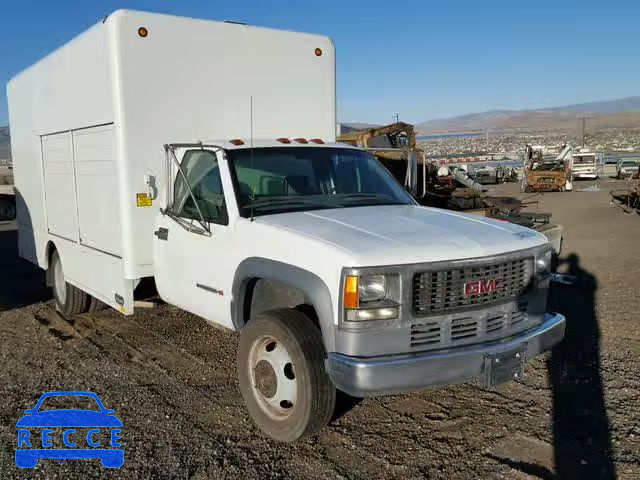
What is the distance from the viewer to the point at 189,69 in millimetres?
5730

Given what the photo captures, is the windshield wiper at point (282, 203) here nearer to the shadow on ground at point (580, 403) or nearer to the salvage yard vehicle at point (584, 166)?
the shadow on ground at point (580, 403)

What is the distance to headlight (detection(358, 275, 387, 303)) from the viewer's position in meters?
3.57

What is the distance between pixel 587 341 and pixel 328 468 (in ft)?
12.0

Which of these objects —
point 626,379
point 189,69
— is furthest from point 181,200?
point 626,379

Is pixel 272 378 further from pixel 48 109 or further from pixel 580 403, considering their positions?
pixel 48 109

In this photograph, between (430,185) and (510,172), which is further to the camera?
(510,172)

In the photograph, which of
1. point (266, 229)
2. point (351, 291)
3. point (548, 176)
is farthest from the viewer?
point (548, 176)

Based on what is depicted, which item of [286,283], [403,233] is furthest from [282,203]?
[403,233]

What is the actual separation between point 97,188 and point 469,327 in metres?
4.08

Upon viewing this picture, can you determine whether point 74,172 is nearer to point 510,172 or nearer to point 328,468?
point 328,468

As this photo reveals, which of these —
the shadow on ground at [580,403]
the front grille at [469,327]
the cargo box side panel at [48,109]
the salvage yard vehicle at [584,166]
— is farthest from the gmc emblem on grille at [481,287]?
the salvage yard vehicle at [584,166]

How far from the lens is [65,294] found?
24.8 feet

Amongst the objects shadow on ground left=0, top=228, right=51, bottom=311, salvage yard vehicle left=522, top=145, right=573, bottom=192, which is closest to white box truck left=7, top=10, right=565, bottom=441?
shadow on ground left=0, top=228, right=51, bottom=311

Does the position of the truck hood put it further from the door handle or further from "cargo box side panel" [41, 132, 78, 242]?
"cargo box side panel" [41, 132, 78, 242]
